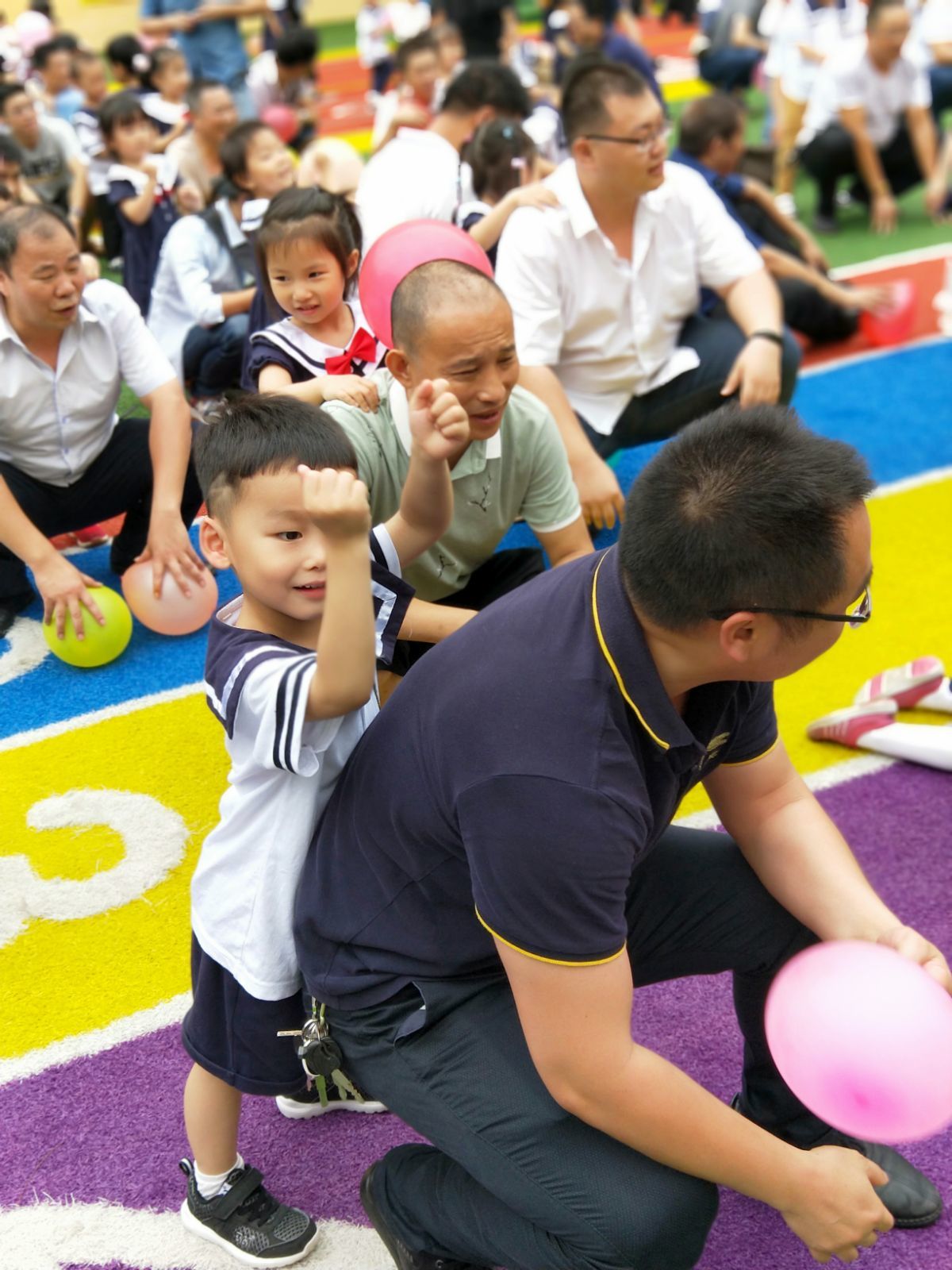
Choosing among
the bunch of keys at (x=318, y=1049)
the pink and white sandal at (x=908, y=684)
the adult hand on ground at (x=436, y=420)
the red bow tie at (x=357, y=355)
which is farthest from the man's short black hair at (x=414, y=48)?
the bunch of keys at (x=318, y=1049)

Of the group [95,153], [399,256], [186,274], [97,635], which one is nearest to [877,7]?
Result: [95,153]

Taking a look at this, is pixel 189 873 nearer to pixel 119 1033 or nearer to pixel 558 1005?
pixel 119 1033

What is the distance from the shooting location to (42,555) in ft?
12.1

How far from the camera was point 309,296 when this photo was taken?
404 cm

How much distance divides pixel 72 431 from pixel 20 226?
68 cm

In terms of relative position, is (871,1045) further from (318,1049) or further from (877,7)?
(877,7)

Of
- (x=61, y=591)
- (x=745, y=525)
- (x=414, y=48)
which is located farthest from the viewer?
(x=414, y=48)

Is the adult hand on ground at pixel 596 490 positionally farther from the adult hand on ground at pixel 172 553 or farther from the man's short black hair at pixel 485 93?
the man's short black hair at pixel 485 93

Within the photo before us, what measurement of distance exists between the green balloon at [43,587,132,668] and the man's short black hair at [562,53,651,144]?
2.22 meters

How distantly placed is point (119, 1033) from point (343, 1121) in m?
0.52

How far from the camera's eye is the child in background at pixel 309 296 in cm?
395

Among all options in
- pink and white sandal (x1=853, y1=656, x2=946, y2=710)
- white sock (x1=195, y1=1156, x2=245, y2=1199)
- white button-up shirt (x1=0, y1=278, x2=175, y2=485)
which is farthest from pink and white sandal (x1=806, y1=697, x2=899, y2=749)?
white button-up shirt (x1=0, y1=278, x2=175, y2=485)

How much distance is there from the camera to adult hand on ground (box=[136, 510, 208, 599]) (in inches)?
152

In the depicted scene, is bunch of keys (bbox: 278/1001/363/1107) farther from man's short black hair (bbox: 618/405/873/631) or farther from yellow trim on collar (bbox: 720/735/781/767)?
man's short black hair (bbox: 618/405/873/631)
